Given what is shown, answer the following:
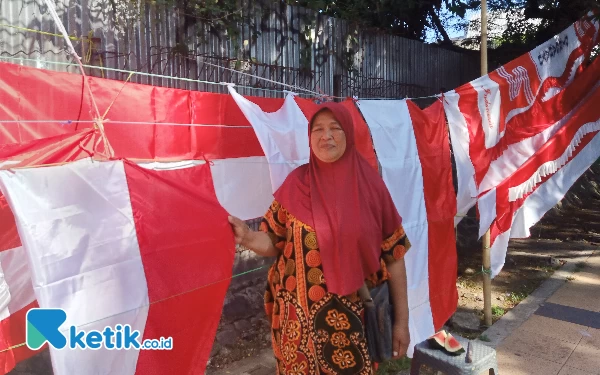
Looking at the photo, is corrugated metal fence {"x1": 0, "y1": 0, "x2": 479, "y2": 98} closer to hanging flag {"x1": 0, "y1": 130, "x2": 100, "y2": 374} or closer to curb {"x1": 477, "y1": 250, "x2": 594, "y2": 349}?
hanging flag {"x1": 0, "y1": 130, "x2": 100, "y2": 374}

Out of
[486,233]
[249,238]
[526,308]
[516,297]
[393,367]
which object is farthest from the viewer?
[516,297]

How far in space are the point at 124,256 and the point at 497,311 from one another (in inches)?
175

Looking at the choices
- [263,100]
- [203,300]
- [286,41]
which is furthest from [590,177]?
[203,300]

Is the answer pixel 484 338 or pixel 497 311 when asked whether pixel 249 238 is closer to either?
pixel 484 338

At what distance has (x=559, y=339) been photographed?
443cm

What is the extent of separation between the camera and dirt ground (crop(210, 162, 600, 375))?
4615 mm

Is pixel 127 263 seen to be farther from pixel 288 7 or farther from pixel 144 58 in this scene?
pixel 288 7

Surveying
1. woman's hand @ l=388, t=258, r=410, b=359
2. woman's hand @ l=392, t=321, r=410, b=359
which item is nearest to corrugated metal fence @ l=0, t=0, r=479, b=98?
woman's hand @ l=388, t=258, r=410, b=359

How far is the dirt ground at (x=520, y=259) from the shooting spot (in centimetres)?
462

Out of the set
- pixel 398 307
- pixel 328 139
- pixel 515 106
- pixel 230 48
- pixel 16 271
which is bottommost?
pixel 398 307

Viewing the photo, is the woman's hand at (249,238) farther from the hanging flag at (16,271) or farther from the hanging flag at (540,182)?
the hanging flag at (540,182)

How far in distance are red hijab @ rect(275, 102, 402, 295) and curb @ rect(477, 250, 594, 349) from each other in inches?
107

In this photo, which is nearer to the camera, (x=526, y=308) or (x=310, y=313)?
(x=310, y=313)

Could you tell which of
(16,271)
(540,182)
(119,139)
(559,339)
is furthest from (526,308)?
(16,271)
